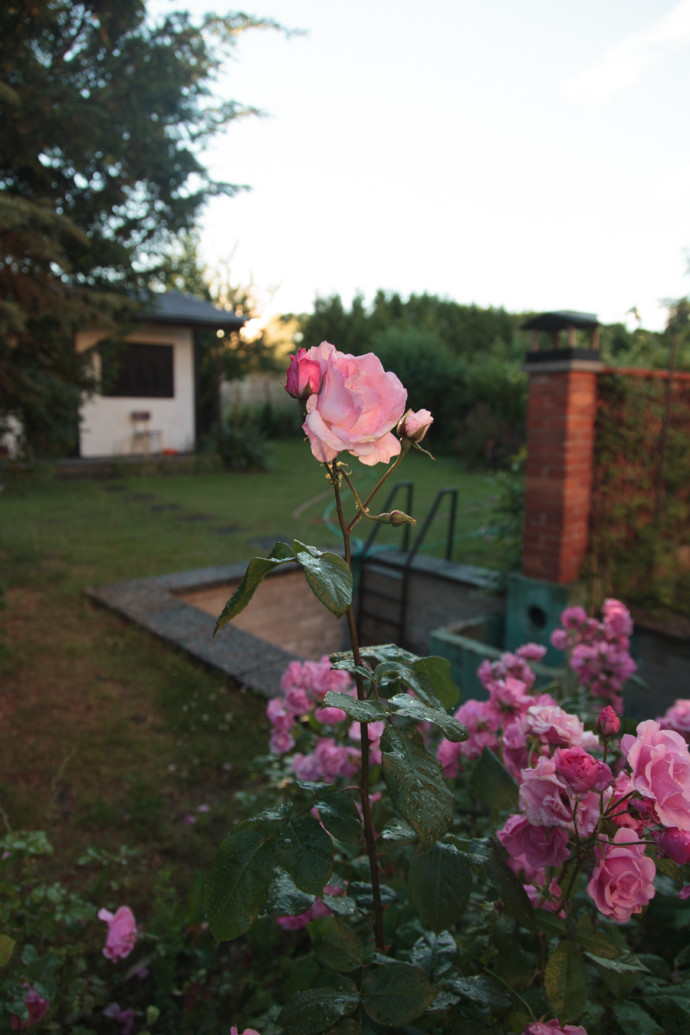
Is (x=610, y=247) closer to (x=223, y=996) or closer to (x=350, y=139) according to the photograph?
(x=350, y=139)

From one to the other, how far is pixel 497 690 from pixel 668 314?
3.94m

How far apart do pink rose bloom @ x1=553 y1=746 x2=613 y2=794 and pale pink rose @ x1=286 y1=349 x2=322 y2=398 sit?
0.46 metres

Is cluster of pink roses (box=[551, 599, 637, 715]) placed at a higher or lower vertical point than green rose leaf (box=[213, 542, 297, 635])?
lower

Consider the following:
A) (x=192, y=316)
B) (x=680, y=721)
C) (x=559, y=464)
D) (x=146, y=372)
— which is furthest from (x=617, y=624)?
(x=146, y=372)

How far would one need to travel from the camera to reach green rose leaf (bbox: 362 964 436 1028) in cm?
67

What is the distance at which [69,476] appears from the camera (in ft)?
36.1

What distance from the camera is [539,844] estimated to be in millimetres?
723

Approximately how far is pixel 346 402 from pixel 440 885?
541mm

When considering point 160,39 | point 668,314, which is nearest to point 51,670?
point 160,39

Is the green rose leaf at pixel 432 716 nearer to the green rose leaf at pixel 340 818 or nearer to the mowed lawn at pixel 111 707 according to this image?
the green rose leaf at pixel 340 818

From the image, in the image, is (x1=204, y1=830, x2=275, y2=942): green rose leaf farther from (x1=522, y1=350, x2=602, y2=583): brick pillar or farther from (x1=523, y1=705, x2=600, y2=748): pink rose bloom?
(x1=522, y1=350, x2=602, y2=583): brick pillar

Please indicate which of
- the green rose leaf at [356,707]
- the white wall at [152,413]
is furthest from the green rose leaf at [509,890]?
the white wall at [152,413]

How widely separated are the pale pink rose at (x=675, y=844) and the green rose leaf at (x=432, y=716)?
0.20 meters

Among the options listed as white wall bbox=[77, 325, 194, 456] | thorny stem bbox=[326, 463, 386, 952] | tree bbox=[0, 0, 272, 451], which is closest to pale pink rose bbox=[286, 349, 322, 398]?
thorny stem bbox=[326, 463, 386, 952]
